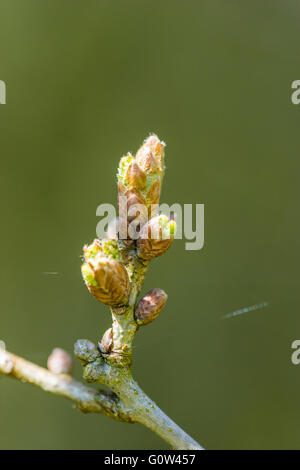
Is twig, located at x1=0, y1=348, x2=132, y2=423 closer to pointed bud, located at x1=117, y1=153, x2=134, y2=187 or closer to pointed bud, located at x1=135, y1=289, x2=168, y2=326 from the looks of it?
pointed bud, located at x1=135, y1=289, x2=168, y2=326

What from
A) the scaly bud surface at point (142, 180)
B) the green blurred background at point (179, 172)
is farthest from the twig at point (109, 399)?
the green blurred background at point (179, 172)

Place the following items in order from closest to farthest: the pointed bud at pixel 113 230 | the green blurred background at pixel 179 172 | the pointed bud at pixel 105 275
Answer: the pointed bud at pixel 105 275 → the pointed bud at pixel 113 230 → the green blurred background at pixel 179 172

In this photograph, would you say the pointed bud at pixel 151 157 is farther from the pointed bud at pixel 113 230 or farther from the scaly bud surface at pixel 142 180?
the pointed bud at pixel 113 230

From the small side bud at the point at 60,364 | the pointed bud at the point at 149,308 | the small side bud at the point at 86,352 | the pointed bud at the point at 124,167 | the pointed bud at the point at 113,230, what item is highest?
the pointed bud at the point at 124,167

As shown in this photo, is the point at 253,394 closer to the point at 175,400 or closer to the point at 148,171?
the point at 175,400

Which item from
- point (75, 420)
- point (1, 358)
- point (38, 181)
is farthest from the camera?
point (38, 181)

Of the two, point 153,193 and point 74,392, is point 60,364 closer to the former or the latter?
point 74,392
